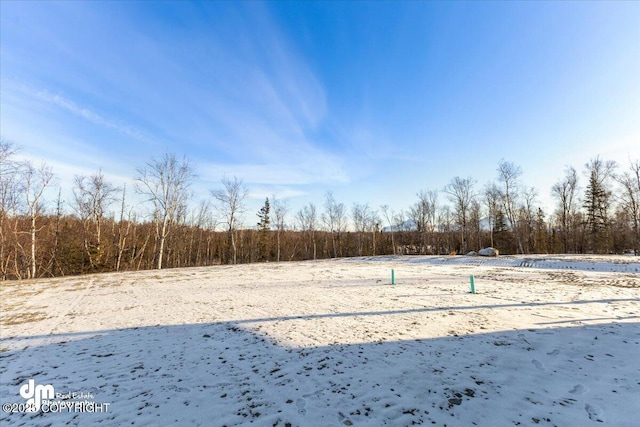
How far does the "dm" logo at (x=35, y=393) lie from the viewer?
4055 millimetres

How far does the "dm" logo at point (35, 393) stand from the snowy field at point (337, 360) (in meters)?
0.12

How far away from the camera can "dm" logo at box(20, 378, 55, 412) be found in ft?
13.3

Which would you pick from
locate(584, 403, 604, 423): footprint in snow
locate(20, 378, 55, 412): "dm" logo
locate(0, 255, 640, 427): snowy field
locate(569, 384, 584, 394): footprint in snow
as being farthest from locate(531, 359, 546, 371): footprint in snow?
locate(20, 378, 55, 412): "dm" logo

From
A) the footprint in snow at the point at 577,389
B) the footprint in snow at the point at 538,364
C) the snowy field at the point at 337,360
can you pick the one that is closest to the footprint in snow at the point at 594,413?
the snowy field at the point at 337,360

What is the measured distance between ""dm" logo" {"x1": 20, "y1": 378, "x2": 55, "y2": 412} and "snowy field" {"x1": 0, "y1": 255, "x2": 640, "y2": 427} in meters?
0.12

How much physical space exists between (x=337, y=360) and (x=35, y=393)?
5.41 m

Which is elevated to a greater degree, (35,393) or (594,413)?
(594,413)

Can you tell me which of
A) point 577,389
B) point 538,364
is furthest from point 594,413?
point 538,364

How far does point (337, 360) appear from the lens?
17.0 feet

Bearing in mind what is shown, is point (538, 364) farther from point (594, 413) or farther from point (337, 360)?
point (337, 360)

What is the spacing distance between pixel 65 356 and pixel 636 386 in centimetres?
1120

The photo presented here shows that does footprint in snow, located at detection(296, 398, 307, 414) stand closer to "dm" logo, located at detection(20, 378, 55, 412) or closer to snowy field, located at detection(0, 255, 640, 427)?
snowy field, located at detection(0, 255, 640, 427)

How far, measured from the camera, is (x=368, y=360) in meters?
5.15

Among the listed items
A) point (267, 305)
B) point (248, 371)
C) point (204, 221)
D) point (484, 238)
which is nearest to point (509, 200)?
point (484, 238)
